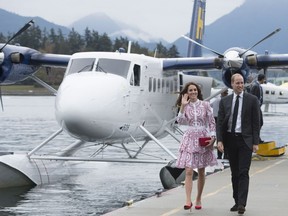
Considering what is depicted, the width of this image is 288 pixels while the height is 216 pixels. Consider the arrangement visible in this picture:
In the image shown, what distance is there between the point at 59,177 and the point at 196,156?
25.8 feet

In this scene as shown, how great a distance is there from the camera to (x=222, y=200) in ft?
34.2

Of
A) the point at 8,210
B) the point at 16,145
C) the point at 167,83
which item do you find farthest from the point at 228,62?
the point at 16,145

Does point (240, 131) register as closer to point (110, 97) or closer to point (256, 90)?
point (110, 97)

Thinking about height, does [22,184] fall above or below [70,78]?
below

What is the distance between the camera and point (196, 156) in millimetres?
9445

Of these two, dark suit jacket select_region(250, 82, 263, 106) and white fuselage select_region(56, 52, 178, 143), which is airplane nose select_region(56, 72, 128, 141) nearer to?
white fuselage select_region(56, 52, 178, 143)

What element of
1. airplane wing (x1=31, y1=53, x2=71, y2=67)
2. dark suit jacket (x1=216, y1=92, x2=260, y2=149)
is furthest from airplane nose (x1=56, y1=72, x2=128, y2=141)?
dark suit jacket (x1=216, y1=92, x2=260, y2=149)

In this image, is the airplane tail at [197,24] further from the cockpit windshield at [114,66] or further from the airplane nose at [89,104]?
the airplane nose at [89,104]

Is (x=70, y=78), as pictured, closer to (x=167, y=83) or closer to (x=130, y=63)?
(x=130, y=63)

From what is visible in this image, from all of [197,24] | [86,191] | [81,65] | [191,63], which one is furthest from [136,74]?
[197,24]

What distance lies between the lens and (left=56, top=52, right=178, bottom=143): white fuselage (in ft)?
45.3

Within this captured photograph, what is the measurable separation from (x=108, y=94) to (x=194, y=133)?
5.09 m

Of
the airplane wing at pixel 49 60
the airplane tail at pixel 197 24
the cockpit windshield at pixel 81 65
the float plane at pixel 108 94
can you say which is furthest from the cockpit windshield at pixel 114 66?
the airplane tail at pixel 197 24

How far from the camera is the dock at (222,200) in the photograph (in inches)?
373
